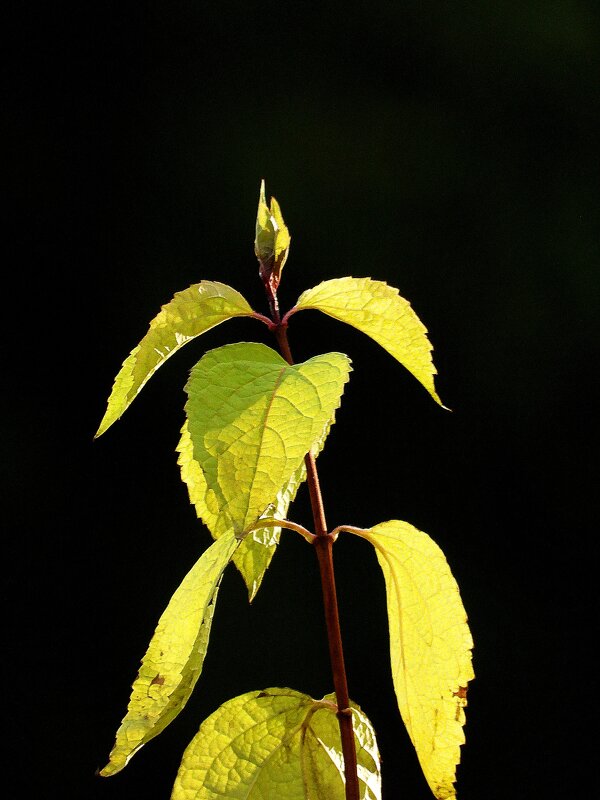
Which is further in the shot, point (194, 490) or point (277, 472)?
point (194, 490)

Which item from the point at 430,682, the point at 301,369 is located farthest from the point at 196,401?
the point at 430,682

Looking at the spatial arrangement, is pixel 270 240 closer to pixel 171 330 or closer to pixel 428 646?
pixel 171 330

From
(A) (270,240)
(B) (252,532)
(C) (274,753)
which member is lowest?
(C) (274,753)

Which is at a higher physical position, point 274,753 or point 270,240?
point 270,240

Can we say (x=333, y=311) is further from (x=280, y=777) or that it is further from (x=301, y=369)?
(x=280, y=777)

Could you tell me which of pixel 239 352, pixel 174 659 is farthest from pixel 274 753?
pixel 239 352

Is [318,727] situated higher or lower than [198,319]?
lower
